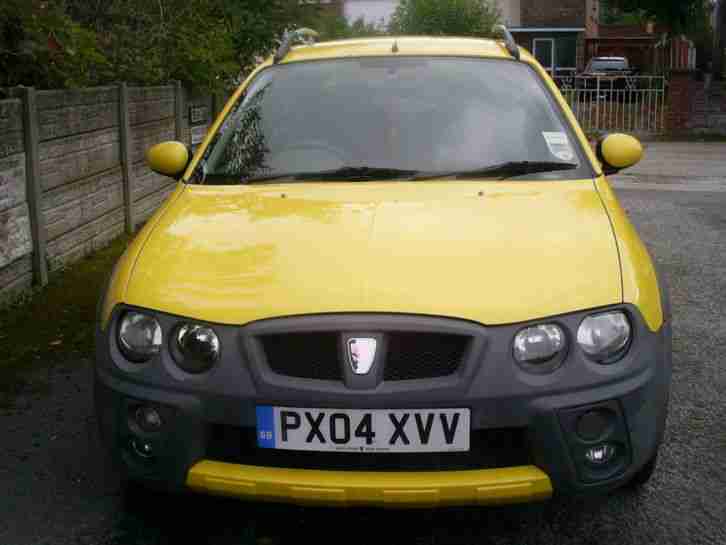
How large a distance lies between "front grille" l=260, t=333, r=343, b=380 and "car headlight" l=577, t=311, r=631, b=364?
0.69 m

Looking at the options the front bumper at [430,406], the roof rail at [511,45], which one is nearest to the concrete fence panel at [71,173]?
the roof rail at [511,45]

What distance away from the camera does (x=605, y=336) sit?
289 centimetres

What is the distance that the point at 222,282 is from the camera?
2994 mm

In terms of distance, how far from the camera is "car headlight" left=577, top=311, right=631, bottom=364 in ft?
9.39

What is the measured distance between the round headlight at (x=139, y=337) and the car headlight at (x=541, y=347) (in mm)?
1025

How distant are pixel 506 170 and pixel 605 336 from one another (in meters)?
1.20

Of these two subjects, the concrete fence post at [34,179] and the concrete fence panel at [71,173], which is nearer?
the concrete fence panel at [71,173]

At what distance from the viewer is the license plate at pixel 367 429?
2.75 metres

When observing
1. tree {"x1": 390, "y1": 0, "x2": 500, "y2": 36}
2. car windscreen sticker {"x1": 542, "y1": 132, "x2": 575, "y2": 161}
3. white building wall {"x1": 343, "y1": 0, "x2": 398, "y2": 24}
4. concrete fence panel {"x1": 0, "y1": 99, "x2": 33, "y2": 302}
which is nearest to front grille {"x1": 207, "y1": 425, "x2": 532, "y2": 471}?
car windscreen sticker {"x1": 542, "y1": 132, "x2": 575, "y2": 161}

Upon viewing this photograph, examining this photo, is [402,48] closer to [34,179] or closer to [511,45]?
[511,45]

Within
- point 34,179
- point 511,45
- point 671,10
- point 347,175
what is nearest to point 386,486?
point 347,175

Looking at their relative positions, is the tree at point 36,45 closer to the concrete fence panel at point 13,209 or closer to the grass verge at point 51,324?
the concrete fence panel at point 13,209

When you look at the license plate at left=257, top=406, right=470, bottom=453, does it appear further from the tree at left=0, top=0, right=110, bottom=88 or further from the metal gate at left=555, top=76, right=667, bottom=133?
the metal gate at left=555, top=76, right=667, bottom=133

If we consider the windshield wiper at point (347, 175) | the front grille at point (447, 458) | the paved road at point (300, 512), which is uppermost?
the windshield wiper at point (347, 175)
